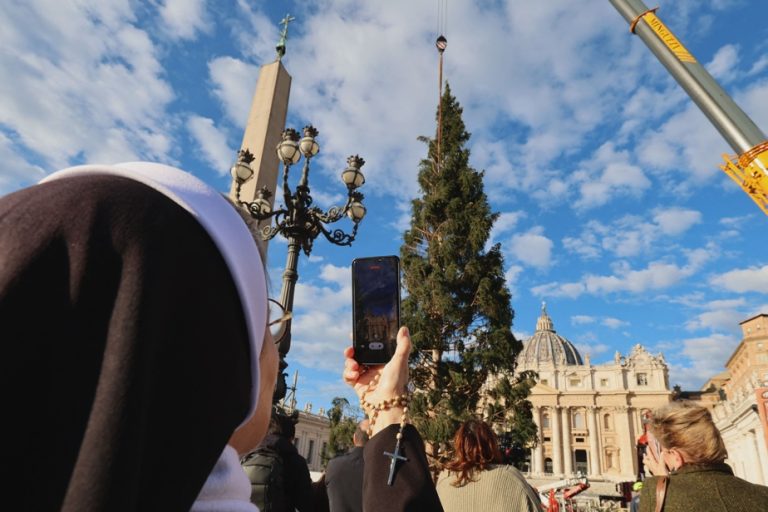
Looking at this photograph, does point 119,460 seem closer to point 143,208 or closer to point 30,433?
point 30,433

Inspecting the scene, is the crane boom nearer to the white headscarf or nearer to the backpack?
the backpack

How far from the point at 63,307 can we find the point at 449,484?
350cm

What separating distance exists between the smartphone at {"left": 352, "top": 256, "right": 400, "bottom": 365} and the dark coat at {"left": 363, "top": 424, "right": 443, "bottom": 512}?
1.48ft

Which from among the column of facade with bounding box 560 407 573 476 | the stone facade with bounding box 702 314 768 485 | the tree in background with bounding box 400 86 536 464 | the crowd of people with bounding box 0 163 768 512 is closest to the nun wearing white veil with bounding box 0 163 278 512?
the crowd of people with bounding box 0 163 768 512

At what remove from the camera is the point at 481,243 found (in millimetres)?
17203

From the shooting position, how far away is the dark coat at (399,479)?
1.30 metres

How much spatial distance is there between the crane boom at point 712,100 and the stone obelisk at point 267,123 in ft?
25.6

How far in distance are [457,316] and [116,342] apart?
1591cm

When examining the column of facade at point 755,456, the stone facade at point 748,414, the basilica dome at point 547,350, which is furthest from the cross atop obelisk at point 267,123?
the basilica dome at point 547,350

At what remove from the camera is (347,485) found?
3.79 meters

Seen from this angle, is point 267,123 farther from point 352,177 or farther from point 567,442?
point 567,442

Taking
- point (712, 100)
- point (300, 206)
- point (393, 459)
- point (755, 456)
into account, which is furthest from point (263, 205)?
point (755, 456)

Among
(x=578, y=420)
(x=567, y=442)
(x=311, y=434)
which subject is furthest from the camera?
(x=578, y=420)

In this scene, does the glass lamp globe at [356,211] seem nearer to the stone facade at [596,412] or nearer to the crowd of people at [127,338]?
the crowd of people at [127,338]
